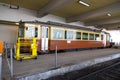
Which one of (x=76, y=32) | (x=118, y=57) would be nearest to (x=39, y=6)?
(x=76, y=32)

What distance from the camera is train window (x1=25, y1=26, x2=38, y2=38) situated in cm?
856

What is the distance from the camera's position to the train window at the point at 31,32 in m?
8.56

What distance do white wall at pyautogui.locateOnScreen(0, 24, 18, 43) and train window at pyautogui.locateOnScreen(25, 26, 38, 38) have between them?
4456mm

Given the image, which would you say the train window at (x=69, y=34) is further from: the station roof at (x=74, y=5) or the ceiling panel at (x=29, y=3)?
the ceiling panel at (x=29, y=3)

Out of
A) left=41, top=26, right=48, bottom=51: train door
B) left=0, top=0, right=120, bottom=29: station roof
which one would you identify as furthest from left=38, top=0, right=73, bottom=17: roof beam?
left=41, top=26, right=48, bottom=51: train door

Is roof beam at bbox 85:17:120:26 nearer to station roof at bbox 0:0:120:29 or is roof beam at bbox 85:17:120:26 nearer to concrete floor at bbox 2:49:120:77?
station roof at bbox 0:0:120:29

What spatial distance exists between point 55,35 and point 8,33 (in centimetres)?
511

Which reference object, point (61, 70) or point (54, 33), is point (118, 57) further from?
point (61, 70)

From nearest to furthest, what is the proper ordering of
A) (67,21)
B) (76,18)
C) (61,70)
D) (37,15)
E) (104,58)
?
(61,70) < (104,58) < (37,15) < (76,18) < (67,21)

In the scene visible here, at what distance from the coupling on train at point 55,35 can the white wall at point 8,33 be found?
3.93m

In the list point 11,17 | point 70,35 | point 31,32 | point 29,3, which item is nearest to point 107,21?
point 70,35

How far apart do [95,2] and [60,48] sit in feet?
15.9

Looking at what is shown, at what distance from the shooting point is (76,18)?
14.3 meters

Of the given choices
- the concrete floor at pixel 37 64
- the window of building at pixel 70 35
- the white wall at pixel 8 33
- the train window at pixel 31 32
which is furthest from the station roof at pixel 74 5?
the concrete floor at pixel 37 64
